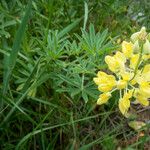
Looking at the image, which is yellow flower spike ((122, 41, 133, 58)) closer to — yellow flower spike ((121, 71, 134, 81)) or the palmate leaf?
yellow flower spike ((121, 71, 134, 81))

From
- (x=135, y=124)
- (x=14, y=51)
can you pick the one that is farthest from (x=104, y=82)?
(x=135, y=124)

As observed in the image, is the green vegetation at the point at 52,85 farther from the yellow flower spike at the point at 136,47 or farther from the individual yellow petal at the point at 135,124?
the yellow flower spike at the point at 136,47

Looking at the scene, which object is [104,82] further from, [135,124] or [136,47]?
[135,124]

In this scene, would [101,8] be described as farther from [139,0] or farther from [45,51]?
[45,51]

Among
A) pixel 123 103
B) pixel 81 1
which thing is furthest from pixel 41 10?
pixel 123 103

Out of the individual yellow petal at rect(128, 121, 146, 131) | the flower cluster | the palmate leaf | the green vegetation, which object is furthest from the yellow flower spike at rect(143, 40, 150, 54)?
the individual yellow petal at rect(128, 121, 146, 131)

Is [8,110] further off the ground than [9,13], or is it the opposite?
[9,13]
